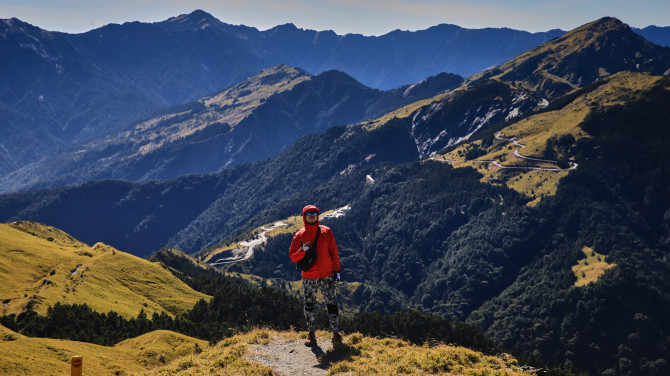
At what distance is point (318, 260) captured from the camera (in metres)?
31.3

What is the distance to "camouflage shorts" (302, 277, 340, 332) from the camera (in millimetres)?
31609

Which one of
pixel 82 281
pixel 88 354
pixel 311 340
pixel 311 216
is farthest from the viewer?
pixel 82 281

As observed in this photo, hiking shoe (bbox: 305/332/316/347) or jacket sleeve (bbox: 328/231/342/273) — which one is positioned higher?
jacket sleeve (bbox: 328/231/342/273)

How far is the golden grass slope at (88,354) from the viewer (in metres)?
31.2

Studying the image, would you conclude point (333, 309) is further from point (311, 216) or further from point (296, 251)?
point (311, 216)

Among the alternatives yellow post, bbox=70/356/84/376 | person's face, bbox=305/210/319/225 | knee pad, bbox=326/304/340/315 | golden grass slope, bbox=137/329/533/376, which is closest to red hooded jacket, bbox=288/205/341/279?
person's face, bbox=305/210/319/225

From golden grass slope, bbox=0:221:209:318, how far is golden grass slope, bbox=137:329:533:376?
123 feet

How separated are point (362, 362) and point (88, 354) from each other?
21.1m

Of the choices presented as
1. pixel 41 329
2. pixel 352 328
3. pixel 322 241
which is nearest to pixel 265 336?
pixel 322 241

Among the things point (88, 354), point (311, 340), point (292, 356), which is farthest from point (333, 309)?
point (88, 354)

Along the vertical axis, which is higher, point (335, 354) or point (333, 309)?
point (333, 309)

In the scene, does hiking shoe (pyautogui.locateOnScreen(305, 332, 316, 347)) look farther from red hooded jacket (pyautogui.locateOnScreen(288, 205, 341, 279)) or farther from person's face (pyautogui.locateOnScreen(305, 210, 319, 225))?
person's face (pyautogui.locateOnScreen(305, 210, 319, 225))

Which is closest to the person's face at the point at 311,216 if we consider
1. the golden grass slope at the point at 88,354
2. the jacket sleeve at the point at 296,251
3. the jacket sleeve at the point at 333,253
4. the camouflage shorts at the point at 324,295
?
the jacket sleeve at the point at 296,251

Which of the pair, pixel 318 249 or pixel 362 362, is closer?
pixel 362 362
